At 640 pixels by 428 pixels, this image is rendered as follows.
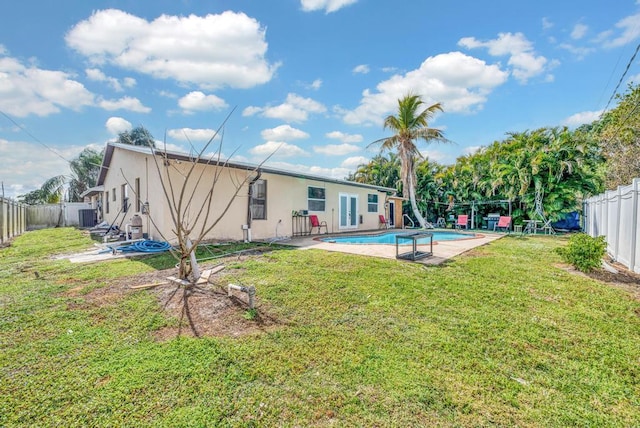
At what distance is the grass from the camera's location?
2146mm

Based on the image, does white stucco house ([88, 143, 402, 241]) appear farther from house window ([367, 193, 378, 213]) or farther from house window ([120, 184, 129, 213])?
house window ([367, 193, 378, 213])

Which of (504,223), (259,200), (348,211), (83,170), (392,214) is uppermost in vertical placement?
(83,170)

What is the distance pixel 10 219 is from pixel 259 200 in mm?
10958

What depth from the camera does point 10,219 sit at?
12.8 metres

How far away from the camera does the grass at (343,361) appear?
7.04ft

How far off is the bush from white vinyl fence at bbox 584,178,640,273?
601 mm

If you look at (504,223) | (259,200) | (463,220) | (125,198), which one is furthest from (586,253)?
(125,198)

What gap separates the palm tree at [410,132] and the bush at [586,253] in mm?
13330

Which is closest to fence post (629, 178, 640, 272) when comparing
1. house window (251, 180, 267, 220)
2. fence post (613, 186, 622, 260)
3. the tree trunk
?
fence post (613, 186, 622, 260)

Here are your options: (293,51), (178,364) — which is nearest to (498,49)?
(293,51)

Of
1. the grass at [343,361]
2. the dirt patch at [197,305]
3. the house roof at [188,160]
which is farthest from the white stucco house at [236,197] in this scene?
the grass at [343,361]

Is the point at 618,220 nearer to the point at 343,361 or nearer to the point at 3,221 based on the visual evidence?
the point at 343,361

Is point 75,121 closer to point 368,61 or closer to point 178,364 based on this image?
point 368,61

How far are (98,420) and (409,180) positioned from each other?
63.3 ft
